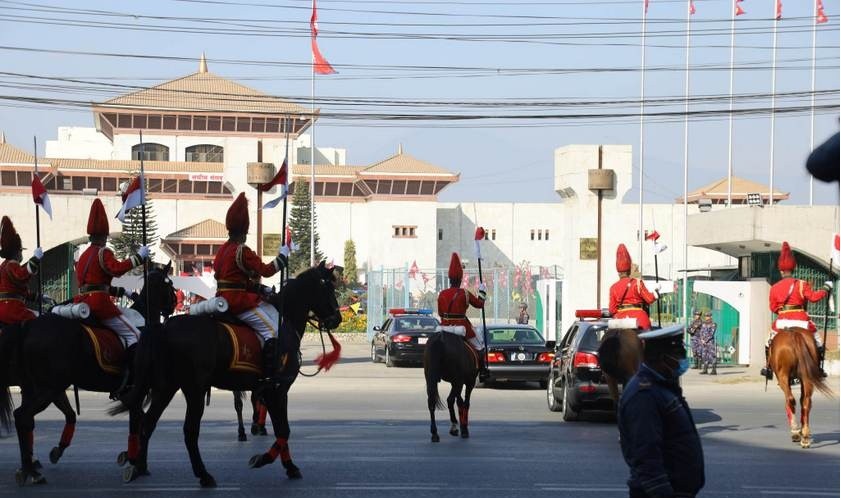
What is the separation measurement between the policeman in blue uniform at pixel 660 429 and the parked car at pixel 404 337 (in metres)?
27.8

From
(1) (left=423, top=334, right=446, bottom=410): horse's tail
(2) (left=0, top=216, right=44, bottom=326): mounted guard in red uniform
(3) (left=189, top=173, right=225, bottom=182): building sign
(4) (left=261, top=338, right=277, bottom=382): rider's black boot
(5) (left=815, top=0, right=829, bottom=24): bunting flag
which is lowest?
(1) (left=423, top=334, right=446, bottom=410): horse's tail

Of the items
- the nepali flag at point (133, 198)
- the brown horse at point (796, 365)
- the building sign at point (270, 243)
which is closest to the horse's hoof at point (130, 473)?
the nepali flag at point (133, 198)

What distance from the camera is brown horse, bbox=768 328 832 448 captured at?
16766 mm

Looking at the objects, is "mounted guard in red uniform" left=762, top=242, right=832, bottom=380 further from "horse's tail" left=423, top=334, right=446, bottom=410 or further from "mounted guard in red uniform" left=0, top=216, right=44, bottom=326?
"mounted guard in red uniform" left=0, top=216, right=44, bottom=326

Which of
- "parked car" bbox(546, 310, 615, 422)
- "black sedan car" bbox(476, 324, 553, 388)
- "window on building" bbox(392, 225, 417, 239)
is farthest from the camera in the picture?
"window on building" bbox(392, 225, 417, 239)

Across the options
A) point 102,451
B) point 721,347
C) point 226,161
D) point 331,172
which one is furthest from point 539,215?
point 102,451

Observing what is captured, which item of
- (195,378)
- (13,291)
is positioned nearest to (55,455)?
(13,291)

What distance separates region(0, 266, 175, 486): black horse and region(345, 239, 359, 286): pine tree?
8091cm

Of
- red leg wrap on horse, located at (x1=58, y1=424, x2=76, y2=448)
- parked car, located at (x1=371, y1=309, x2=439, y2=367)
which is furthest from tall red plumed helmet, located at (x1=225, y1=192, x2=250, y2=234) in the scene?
parked car, located at (x1=371, y1=309, x2=439, y2=367)

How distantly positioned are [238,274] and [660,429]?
282 inches

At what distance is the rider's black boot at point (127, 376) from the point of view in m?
13.5

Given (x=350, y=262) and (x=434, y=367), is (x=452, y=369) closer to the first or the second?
(x=434, y=367)

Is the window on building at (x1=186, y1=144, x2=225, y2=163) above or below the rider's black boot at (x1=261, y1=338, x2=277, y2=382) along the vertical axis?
above

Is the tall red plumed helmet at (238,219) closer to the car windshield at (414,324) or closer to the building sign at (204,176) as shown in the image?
the car windshield at (414,324)
